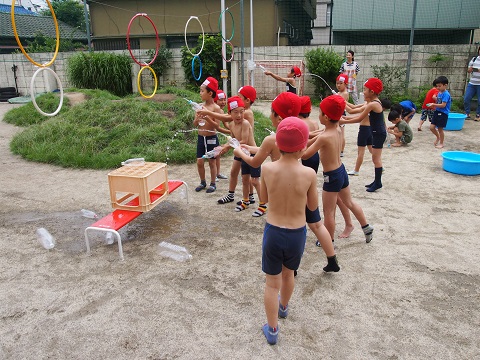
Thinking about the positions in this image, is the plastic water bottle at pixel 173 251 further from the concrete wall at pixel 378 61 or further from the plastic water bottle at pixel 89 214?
the concrete wall at pixel 378 61

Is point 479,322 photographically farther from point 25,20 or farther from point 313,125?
point 25,20

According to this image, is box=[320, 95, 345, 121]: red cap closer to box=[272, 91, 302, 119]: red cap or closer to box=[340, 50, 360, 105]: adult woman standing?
box=[272, 91, 302, 119]: red cap

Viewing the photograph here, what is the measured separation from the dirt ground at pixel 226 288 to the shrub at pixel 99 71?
937 cm

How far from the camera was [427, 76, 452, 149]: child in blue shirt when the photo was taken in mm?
8477

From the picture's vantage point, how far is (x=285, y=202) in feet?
9.09

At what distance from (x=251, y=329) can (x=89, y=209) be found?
3545mm

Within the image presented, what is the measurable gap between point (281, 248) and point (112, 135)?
685cm

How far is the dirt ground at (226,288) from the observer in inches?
117

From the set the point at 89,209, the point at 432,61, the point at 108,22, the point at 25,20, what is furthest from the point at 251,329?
the point at 25,20

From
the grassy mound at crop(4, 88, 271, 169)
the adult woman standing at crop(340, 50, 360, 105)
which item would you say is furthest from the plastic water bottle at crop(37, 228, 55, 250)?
the adult woman standing at crop(340, 50, 360, 105)

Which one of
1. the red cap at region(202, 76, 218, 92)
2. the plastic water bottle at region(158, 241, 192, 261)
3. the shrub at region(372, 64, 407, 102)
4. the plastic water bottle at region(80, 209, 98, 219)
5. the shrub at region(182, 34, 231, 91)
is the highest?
the shrub at region(182, 34, 231, 91)

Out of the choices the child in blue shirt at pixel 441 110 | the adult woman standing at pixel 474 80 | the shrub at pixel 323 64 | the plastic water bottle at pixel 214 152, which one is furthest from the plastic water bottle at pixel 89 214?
the adult woman standing at pixel 474 80

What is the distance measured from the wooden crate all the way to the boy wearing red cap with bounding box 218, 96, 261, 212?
964mm

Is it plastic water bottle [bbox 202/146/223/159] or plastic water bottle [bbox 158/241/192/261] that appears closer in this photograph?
plastic water bottle [bbox 158/241/192/261]
